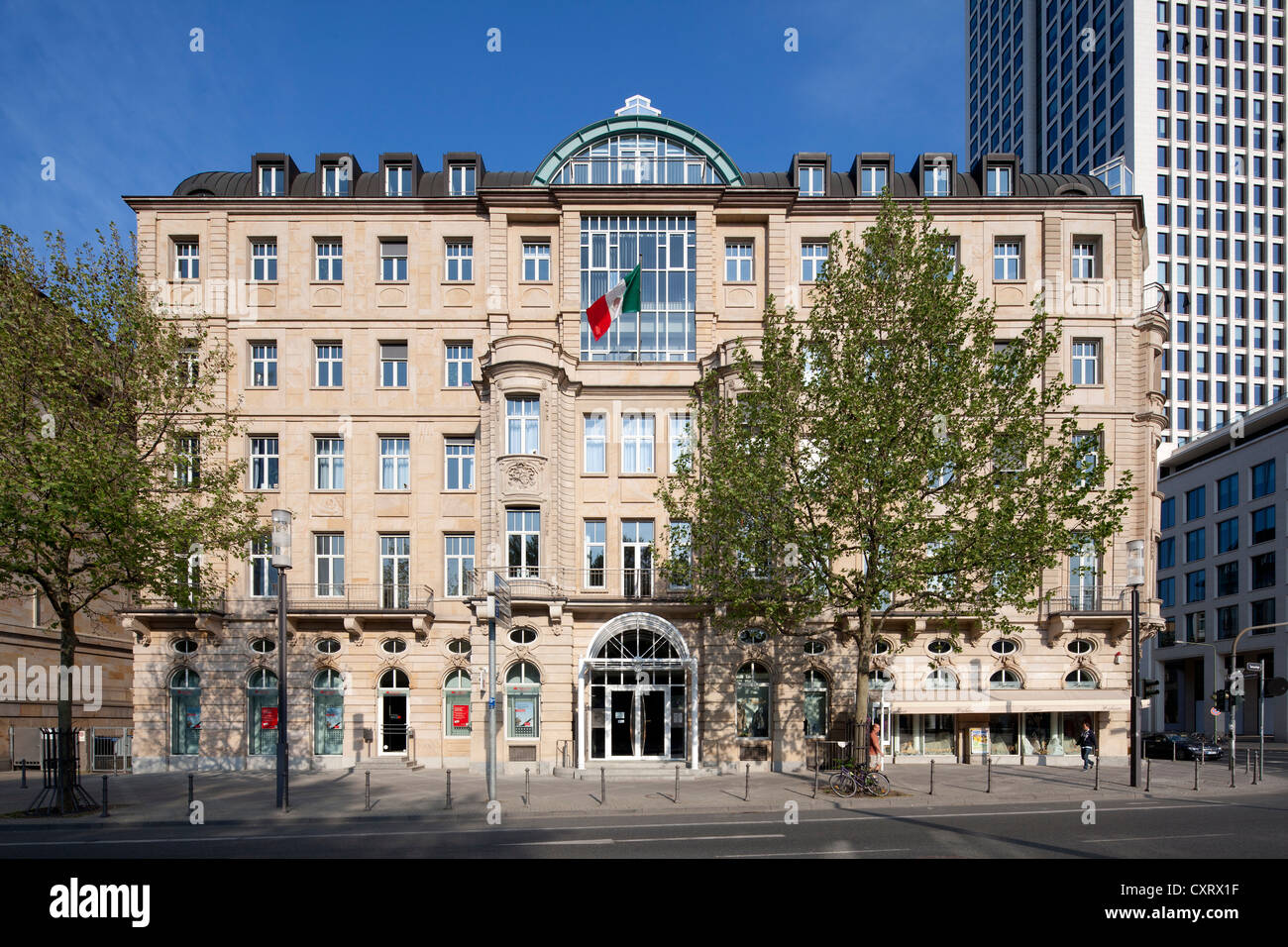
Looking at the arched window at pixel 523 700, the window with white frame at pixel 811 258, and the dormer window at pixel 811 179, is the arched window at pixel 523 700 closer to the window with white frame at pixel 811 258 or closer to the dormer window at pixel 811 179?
the window with white frame at pixel 811 258

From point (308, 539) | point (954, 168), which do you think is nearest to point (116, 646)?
point (308, 539)

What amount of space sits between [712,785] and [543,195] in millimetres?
21986

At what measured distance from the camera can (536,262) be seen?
34.5 meters

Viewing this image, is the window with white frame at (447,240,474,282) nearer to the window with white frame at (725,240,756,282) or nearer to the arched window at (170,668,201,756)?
the window with white frame at (725,240,756,282)

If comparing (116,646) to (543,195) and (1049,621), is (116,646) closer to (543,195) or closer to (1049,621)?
(543,195)

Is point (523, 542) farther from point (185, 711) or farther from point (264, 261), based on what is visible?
point (264, 261)

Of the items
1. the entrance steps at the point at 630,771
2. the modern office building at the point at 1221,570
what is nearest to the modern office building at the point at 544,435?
the entrance steps at the point at 630,771

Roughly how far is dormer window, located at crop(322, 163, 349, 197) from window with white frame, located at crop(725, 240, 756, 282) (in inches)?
605

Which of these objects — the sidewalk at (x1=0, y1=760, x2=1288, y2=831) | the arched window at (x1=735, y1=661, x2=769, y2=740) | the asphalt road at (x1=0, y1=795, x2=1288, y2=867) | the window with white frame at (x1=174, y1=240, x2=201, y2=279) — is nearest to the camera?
the asphalt road at (x1=0, y1=795, x2=1288, y2=867)

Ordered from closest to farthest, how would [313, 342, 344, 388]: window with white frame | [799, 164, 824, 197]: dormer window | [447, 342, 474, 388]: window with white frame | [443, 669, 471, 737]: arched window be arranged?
[443, 669, 471, 737]: arched window → [447, 342, 474, 388]: window with white frame → [313, 342, 344, 388]: window with white frame → [799, 164, 824, 197]: dormer window

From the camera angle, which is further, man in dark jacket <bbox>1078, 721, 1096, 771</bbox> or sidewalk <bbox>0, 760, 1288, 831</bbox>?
man in dark jacket <bbox>1078, 721, 1096, 771</bbox>

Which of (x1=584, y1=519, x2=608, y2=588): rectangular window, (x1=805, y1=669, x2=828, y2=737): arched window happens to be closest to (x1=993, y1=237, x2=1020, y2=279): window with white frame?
(x1=805, y1=669, x2=828, y2=737): arched window

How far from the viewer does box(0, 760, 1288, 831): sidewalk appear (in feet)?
67.5

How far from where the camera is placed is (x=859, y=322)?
23734 mm
